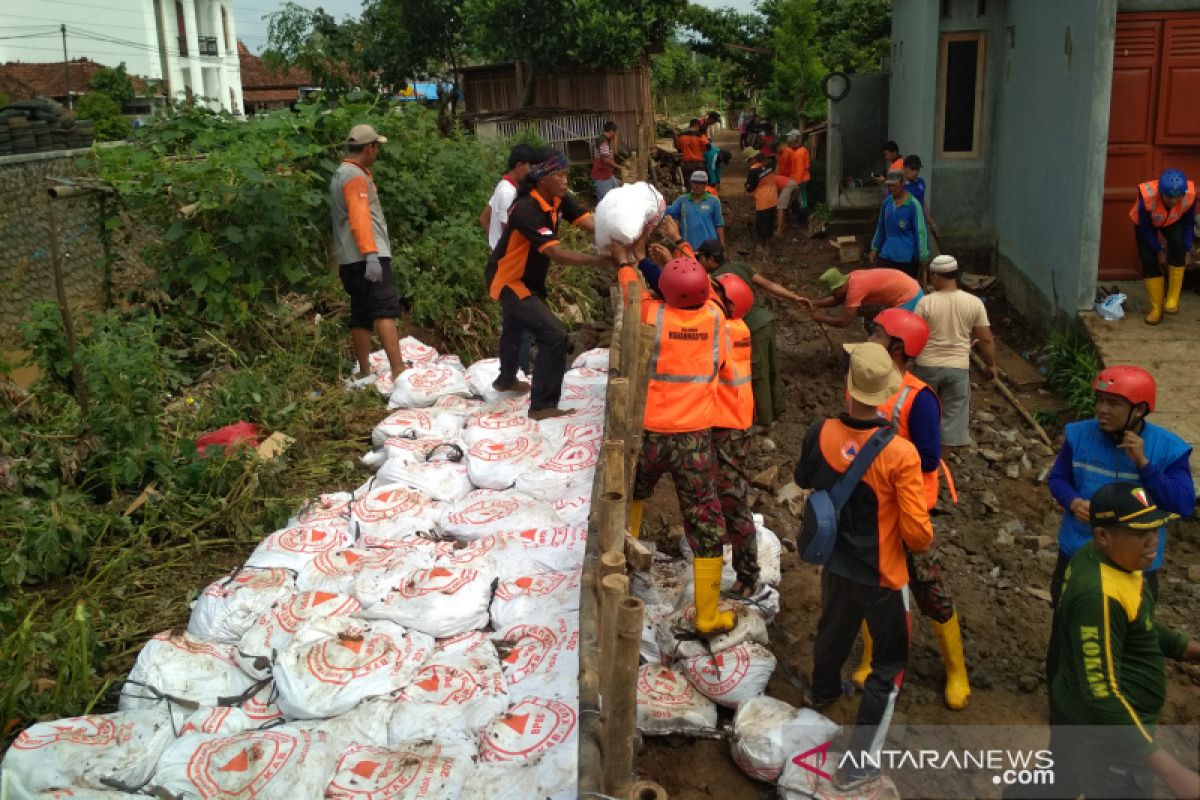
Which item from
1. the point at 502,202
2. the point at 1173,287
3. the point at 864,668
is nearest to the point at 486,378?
the point at 502,202

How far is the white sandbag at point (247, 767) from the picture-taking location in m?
3.08

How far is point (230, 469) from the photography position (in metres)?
5.12

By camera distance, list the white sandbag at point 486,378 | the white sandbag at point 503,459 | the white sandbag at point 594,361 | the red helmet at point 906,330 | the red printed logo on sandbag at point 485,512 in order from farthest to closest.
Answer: the white sandbag at point 594,361 → the white sandbag at point 486,378 → the white sandbag at point 503,459 → the red printed logo on sandbag at point 485,512 → the red helmet at point 906,330

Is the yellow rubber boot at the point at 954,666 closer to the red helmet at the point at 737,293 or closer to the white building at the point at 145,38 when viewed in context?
the red helmet at the point at 737,293

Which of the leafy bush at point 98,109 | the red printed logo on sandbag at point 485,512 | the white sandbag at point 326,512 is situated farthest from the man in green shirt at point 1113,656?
the leafy bush at point 98,109

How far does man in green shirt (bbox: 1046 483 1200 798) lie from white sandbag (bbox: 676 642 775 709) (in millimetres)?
1406

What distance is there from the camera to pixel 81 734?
3.28m

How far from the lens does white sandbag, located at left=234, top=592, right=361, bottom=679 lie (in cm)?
376

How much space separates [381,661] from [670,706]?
121 centimetres

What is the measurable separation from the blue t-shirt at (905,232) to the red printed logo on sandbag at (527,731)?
616 centimetres

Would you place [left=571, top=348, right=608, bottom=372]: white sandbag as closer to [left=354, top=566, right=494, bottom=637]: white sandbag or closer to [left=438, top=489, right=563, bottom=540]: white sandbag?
[left=438, top=489, right=563, bottom=540]: white sandbag

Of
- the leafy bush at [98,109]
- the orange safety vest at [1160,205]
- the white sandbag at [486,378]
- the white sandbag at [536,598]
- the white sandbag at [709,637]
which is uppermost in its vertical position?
the leafy bush at [98,109]

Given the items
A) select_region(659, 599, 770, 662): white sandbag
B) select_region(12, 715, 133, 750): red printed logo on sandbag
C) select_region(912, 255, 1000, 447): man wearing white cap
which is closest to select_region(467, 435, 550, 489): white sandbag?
select_region(659, 599, 770, 662): white sandbag

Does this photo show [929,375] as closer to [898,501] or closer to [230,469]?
[898,501]
